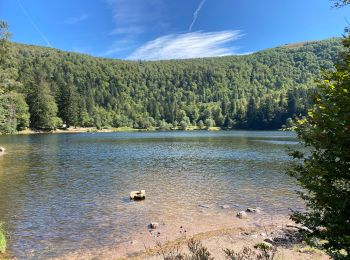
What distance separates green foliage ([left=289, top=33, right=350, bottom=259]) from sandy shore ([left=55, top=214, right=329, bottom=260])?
6.91m

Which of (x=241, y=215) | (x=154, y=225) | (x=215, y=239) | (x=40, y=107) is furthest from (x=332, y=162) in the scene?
(x=40, y=107)

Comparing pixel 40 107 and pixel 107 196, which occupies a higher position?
pixel 40 107

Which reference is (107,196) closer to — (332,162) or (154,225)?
(154,225)

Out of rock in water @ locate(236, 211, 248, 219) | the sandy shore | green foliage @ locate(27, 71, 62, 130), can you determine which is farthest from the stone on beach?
green foliage @ locate(27, 71, 62, 130)

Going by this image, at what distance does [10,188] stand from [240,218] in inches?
856

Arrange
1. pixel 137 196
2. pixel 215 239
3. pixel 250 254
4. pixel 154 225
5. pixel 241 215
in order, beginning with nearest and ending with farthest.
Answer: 1. pixel 250 254
2. pixel 215 239
3. pixel 154 225
4. pixel 241 215
5. pixel 137 196

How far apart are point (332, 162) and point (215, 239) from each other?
12.5 meters

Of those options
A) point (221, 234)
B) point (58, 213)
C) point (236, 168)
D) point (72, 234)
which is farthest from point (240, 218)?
point (236, 168)

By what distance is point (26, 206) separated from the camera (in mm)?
26281

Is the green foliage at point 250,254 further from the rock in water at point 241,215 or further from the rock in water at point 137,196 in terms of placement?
the rock in water at point 137,196

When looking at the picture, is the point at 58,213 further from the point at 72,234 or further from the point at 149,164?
the point at 149,164

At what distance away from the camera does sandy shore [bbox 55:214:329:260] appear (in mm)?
16453

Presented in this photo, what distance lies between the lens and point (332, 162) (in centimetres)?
791

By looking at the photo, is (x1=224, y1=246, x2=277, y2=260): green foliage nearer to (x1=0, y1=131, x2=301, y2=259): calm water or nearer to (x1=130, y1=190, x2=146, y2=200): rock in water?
(x1=0, y1=131, x2=301, y2=259): calm water
